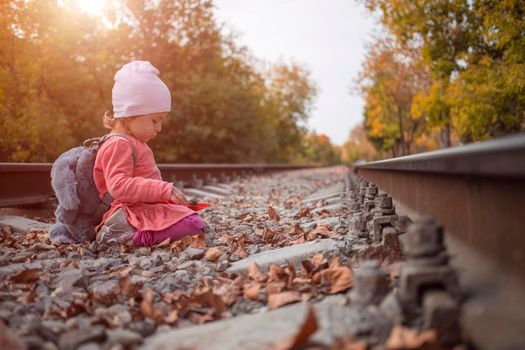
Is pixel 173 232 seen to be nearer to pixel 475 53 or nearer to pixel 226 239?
pixel 226 239

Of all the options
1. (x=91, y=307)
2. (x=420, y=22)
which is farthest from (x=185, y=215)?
(x=420, y=22)

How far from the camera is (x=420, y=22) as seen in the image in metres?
15.2

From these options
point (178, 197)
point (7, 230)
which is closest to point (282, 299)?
point (178, 197)

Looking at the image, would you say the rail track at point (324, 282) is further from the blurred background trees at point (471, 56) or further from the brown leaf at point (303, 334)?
the blurred background trees at point (471, 56)

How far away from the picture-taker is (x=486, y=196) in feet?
5.44

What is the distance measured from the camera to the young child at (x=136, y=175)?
3.64 m

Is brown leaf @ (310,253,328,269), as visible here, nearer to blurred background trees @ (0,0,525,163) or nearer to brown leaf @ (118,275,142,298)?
brown leaf @ (118,275,142,298)

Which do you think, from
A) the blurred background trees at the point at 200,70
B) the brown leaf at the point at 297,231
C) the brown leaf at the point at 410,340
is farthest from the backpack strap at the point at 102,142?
the blurred background trees at the point at 200,70

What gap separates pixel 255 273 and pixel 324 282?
0.46m

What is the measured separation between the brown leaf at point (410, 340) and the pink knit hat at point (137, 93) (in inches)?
109

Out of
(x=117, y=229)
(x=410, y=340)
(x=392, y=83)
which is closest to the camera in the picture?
(x=410, y=340)

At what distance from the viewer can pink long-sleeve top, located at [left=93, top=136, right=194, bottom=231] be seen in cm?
363

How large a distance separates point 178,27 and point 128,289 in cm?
2752

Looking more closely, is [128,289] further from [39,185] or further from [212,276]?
[39,185]
